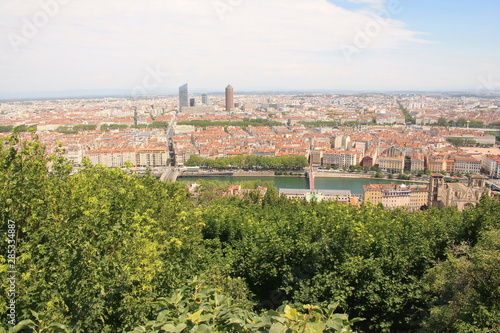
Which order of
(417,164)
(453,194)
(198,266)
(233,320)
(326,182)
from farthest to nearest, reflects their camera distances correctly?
(417,164) → (326,182) → (453,194) → (198,266) → (233,320)

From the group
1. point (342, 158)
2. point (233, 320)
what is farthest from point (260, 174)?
point (233, 320)

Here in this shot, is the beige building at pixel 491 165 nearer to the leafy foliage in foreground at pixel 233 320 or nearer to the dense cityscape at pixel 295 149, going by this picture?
the dense cityscape at pixel 295 149

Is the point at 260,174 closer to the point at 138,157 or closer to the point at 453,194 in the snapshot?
the point at 138,157

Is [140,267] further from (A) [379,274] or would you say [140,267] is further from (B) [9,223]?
(A) [379,274]

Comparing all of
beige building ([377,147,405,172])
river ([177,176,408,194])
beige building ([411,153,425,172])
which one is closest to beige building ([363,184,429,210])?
river ([177,176,408,194])

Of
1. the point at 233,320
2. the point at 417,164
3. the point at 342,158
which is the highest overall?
the point at 233,320

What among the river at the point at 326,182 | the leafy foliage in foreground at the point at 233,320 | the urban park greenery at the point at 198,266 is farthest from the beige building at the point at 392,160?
the leafy foliage in foreground at the point at 233,320

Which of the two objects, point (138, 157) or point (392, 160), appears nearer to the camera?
point (392, 160)

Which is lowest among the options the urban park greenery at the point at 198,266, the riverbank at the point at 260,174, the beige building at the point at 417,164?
the riverbank at the point at 260,174
